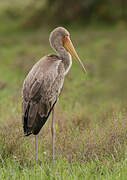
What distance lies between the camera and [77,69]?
12.7 meters

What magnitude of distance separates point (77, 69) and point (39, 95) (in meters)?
7.60

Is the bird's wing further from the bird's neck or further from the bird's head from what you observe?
the bird's head

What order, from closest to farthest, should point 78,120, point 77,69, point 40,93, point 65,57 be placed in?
point 40,93, point 65,57, point 78,120, point 77,69

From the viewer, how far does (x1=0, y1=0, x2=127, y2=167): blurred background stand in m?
5.46

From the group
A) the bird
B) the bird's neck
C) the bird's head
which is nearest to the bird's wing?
the bird

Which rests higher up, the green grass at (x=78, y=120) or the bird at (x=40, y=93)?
the bird at (x=40, y=93)

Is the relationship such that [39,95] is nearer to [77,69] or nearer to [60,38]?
[60,38]

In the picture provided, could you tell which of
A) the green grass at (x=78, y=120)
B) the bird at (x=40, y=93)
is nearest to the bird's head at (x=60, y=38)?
the bird at (x=40, y=93)

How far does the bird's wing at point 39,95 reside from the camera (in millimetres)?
5129

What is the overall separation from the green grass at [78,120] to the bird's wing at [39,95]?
337 millimetres

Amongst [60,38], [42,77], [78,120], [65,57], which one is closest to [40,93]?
[42,77]

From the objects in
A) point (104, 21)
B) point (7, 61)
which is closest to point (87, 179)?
point (7, 61)

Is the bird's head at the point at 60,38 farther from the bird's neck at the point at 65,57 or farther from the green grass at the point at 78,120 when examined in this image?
the green grass at the point at 78,120

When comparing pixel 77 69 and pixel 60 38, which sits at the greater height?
pixel 60 38
